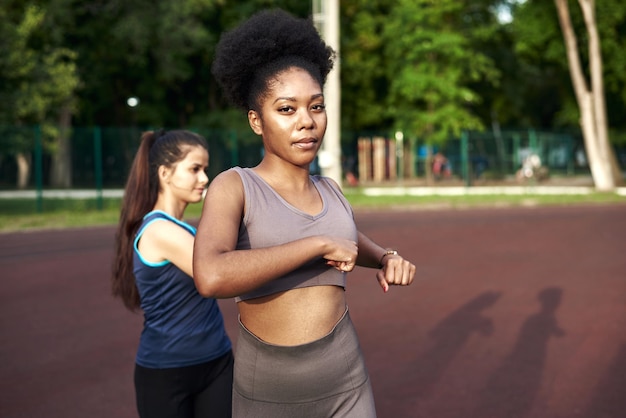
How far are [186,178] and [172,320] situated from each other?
64 cm

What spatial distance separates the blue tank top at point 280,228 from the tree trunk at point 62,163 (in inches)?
822

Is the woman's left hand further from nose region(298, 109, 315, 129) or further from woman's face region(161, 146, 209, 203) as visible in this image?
woman's face region(161, 146, 209, 203)

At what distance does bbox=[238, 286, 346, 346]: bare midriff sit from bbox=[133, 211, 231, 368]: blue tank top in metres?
0.84

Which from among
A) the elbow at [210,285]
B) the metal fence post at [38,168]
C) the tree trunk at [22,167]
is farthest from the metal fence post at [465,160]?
the elbow at [210,285]

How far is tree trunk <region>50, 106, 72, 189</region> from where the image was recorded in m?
22.4

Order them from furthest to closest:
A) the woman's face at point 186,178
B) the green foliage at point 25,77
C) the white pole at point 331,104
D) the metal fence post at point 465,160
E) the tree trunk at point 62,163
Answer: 1. the metal fence post at point 465,160
2. the tree trunk at point 62,163
3. the green foliage at point 25,77
4. the white pole at point 331,104
5. the woman's face at point 186,178

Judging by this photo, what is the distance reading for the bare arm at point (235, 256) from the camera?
198 centimetres

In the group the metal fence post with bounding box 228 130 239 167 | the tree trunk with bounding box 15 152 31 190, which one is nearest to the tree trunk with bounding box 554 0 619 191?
the metal fence post with bounding box 228 130 239 167

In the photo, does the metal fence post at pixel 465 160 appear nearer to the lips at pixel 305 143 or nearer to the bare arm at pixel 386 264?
the bare arm at pixel 386 264

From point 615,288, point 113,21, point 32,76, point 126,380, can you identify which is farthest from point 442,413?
point 113,21

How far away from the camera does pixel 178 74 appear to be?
116 ft

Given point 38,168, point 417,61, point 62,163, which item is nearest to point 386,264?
point 38,168

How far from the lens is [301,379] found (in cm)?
222

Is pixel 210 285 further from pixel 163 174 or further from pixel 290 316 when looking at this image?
pixel 163 174
